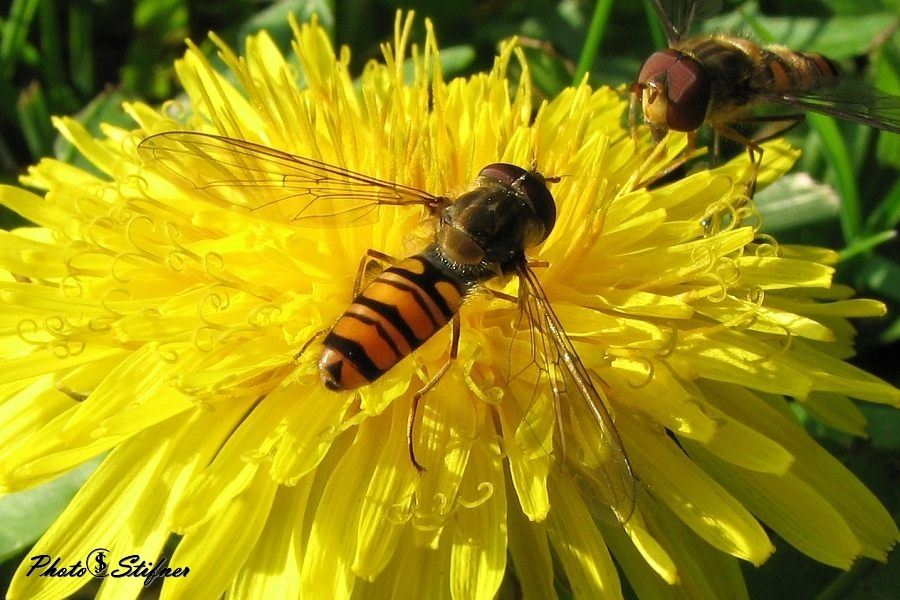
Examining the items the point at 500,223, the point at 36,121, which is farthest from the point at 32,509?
the point at 36,121

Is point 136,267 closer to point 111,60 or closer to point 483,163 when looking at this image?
point 483,163

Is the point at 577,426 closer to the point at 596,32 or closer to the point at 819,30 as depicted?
the point at 596,32

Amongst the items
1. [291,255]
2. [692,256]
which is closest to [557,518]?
[692,256]

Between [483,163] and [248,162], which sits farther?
[483,163]

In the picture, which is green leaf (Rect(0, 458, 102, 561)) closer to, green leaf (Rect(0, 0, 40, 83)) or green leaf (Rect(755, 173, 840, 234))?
green leaf (Rect(0, 0, 40, 83))

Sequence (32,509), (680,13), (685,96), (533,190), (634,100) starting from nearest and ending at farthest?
1. (533,190)
2. (32,509)
3. (685,96)
4. (634,100)
5. (680,13)

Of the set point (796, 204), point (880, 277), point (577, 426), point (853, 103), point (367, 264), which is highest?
point (367, 264)
